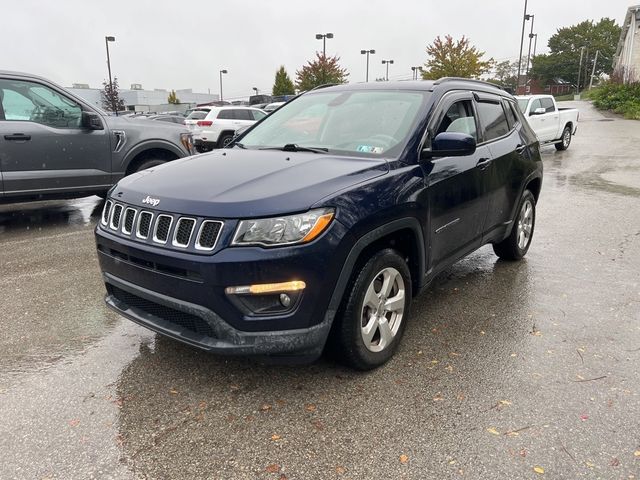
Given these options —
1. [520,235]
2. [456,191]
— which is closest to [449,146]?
[456,191]

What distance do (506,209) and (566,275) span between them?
38.5 inches

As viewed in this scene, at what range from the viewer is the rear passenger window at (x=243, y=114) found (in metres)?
18.3

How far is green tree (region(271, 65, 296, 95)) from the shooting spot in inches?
1999

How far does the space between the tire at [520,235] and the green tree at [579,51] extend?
91313mm

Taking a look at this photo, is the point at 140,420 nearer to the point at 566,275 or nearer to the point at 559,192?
the point at 566,275

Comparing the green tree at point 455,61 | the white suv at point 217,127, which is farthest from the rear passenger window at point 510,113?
the green tree at point 455,61

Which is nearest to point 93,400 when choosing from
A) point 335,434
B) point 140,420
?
point 140,420

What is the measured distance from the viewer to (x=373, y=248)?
3098 mm

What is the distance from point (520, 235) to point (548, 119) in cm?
1148

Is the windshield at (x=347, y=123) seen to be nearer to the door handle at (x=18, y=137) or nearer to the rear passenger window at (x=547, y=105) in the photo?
the door handle at (x=18, y=137)

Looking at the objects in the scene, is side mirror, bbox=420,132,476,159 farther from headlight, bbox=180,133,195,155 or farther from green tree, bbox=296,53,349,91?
green tree, bbox=296,53,349,91

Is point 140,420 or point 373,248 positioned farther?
point 373,248

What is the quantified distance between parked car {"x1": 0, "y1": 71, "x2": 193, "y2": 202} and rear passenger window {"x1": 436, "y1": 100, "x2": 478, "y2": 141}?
484 cm

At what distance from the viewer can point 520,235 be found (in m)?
5.36
